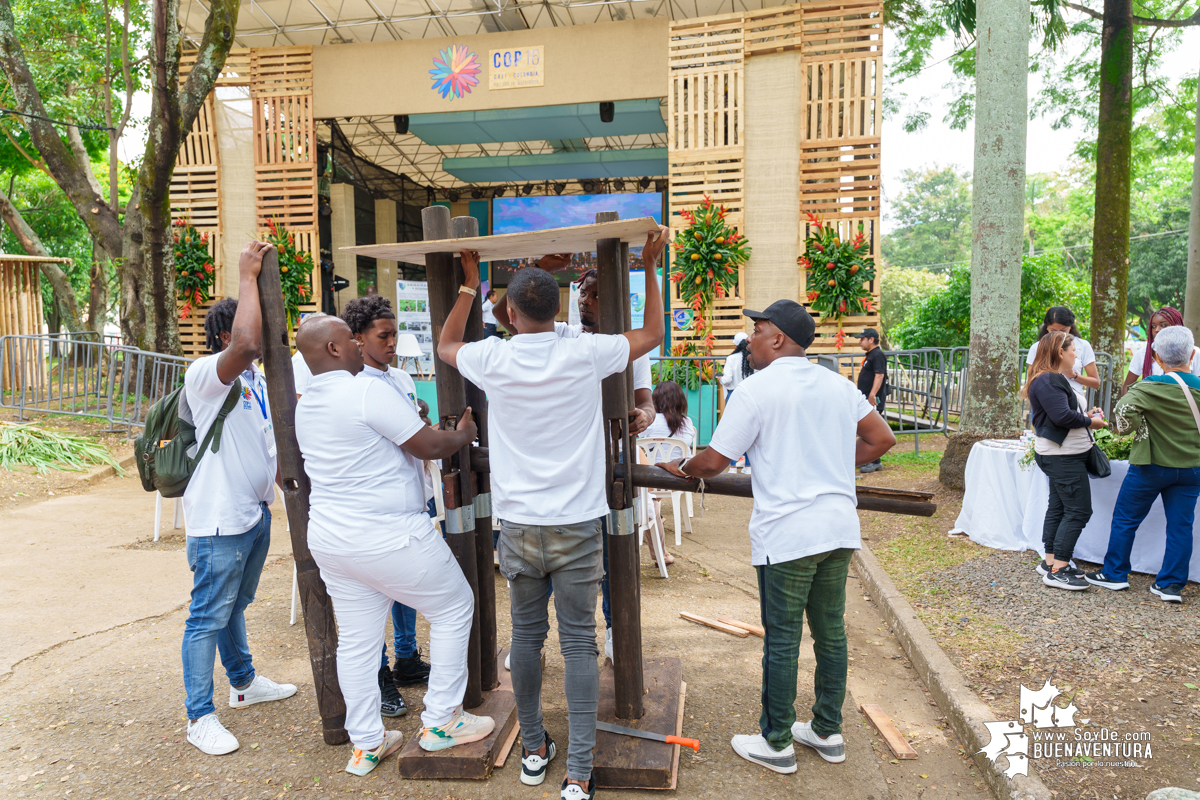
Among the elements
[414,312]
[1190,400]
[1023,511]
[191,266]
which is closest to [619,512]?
[1190,400]

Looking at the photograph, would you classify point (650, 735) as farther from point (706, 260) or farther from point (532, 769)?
point (706, 260)

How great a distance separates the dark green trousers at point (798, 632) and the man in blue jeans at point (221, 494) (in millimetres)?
2202

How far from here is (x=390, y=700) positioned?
346 centimetres

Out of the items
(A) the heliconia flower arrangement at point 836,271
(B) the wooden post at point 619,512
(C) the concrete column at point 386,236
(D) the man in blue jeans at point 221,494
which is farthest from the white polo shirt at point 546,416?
(C) the concrete column at point 386,236

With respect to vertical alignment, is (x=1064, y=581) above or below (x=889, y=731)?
above

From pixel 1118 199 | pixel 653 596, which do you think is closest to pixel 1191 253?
pixel 1118 199

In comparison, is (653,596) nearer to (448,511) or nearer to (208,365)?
(448,511)

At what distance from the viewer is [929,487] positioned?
764cm

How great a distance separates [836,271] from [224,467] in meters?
9.28

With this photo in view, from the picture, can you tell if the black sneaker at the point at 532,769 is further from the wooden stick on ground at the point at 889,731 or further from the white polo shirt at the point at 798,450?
the wooden stick on ground at the point at 889,731

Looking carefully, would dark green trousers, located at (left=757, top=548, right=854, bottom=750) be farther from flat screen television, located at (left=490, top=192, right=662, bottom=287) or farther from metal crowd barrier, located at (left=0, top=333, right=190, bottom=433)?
flat screen television, located at (left=490, top=192, right=662, bottom=287)

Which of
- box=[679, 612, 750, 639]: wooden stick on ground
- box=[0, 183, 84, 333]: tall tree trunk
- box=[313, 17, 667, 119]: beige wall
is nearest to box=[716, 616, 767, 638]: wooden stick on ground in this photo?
box=[679, 612, 750, 639]: wooden stick on ground

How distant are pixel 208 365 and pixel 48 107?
15645 mm

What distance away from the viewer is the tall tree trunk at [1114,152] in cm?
940
